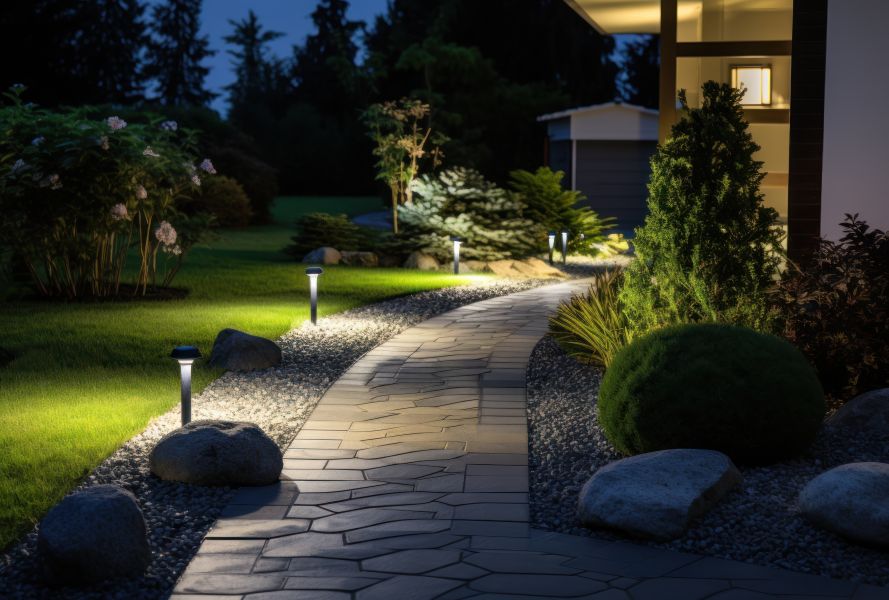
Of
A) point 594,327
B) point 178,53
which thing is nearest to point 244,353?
point 594,327

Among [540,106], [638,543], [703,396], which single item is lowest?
[638,543]

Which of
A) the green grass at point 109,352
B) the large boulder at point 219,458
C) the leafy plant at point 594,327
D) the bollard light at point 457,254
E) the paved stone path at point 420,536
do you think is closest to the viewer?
the paved stone path at point 420,536

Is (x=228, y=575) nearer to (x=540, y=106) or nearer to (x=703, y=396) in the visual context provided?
(x=703, y=396)

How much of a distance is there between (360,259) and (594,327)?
1033 cm

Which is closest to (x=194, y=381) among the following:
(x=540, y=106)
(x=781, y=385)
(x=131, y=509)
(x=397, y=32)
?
(x=131, y=509)

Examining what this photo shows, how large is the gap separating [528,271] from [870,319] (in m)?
10.4

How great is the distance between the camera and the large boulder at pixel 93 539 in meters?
4.21

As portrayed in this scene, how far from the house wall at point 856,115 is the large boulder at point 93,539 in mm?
6918

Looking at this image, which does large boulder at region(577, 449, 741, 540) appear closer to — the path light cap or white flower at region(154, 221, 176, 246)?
the path light cap

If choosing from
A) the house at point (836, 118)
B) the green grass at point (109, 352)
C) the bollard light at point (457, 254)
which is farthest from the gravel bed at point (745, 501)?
the bollard light at point (457, 254)

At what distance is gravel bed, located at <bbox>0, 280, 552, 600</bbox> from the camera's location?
432 centimetres

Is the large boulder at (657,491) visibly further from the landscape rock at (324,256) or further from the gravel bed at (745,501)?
the landscape rock at (324,256)

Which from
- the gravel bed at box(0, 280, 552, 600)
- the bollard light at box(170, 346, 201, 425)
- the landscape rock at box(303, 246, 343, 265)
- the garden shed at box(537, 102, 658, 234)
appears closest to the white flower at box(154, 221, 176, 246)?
the gravel bed at box(0, 280, 552, 600)

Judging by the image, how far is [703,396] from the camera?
573 centimetres
